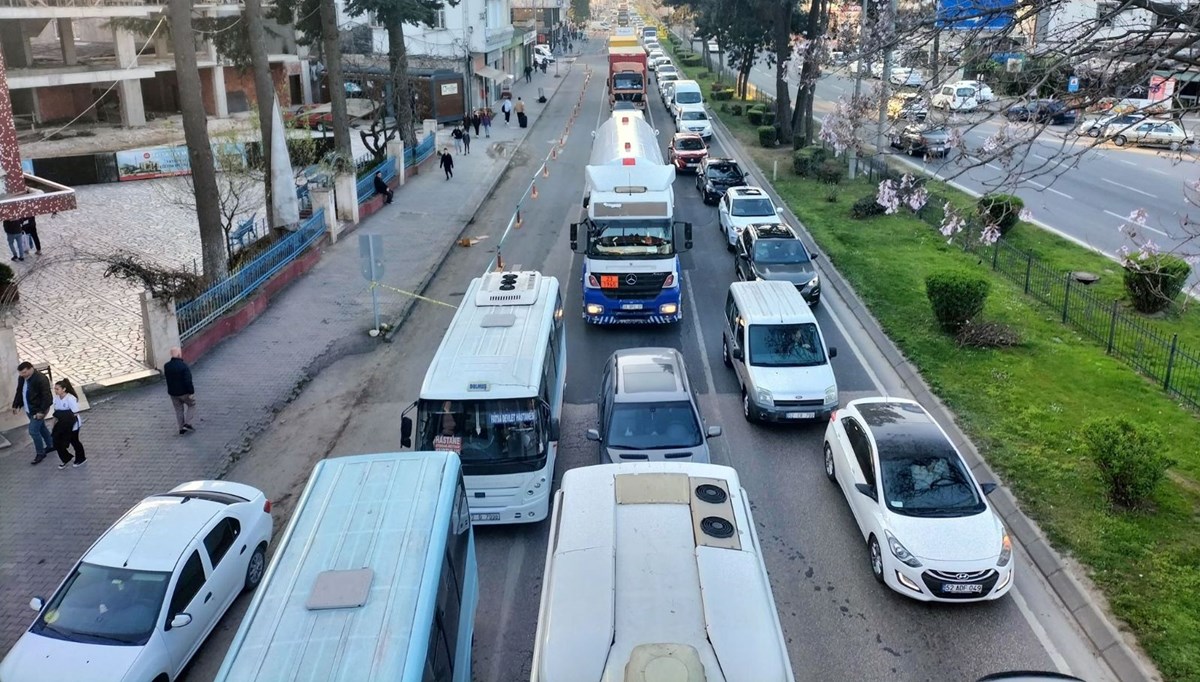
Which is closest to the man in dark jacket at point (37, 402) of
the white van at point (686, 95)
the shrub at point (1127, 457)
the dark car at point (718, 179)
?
the shrub at point (1127, 457)

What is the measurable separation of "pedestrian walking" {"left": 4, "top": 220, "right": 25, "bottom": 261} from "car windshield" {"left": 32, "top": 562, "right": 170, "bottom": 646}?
1723 centimetres

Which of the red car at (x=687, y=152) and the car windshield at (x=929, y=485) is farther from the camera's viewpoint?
the red car at (x=687, y=152)

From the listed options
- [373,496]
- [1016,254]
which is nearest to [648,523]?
[373,496]

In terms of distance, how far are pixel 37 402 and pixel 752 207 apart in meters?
17.6

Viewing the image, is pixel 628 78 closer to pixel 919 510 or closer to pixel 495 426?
pixel 495 426

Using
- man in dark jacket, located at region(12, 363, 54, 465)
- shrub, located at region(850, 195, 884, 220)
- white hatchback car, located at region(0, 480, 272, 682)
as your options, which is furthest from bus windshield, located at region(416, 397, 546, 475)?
shrub, located at region(850, 195, 884, 220)

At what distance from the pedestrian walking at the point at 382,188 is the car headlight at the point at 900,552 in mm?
23961

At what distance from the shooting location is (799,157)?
34.8m

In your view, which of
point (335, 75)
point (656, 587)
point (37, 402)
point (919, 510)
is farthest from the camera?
point (335, 75)

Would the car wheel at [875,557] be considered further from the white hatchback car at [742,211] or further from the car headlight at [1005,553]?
the white hatchback car at [742,211]

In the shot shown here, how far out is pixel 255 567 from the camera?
1059 centimetres

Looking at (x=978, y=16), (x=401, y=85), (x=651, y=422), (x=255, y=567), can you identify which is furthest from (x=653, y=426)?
(x=401, y=85)

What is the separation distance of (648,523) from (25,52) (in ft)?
147

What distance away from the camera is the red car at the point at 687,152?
35781 millimetres
